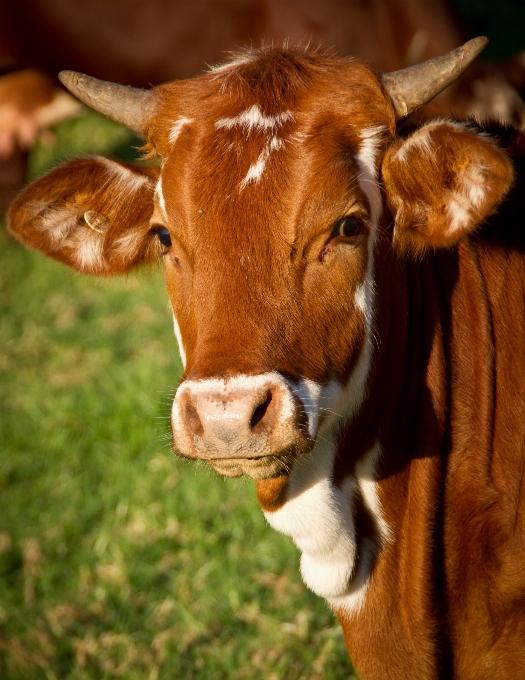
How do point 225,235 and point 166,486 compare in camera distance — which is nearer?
point 225,235

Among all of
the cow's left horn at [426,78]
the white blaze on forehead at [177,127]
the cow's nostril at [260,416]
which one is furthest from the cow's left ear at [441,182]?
the cow's nostril at [260,416]

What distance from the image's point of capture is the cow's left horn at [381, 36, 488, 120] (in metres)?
2.72

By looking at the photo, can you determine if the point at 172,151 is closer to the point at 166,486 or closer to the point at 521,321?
the point at 521,321

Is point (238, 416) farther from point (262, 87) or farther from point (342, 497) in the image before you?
point (262, 87)

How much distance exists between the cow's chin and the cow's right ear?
115 centimetres

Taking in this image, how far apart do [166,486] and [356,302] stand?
2.61 meters

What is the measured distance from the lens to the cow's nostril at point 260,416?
7.94ft

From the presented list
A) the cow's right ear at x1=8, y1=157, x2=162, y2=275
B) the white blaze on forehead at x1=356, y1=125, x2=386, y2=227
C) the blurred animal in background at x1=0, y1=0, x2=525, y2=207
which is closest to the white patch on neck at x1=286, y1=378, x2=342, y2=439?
the white blaze on forehead at x1=356, y1=125, x2=386, y2=227

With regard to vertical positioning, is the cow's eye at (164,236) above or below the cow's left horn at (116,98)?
below

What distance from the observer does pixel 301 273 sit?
2.66 m

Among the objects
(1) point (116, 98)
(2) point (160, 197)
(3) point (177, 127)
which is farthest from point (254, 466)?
(1) point (116, 98)

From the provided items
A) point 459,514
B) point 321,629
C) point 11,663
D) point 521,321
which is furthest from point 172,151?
point 11,663

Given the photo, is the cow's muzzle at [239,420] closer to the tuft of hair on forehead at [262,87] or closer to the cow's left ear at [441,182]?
the cow's left ear at [441,182]

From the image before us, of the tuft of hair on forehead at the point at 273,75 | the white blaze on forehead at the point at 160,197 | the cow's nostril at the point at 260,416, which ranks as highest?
the tuft of hair on forehead at the point at 273,75
